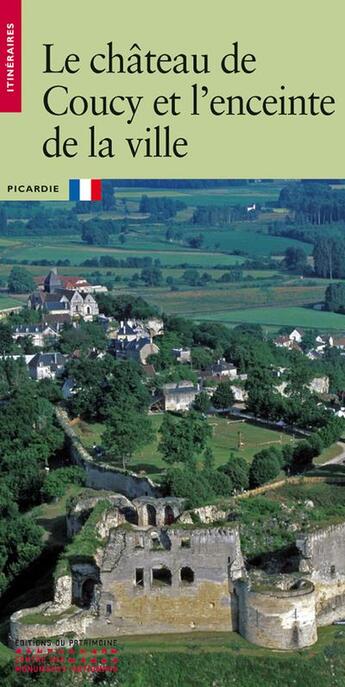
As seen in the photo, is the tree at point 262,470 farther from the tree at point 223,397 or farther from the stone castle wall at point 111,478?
the tree at point 223,397

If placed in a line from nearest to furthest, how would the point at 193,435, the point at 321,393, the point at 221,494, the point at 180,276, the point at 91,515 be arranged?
the point at 91,515, the point at 221,494, the point at 193,435, the point at 321,393, the point at 180,276

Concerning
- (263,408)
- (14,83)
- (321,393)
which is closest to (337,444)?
(263,408)

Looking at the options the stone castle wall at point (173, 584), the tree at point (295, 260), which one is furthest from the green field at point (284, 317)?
the stone castle wall at point (173, 584)

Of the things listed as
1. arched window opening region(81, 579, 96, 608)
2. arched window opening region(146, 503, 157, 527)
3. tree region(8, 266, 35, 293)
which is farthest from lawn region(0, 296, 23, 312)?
arched window opening region(81, 579, 96, 608)

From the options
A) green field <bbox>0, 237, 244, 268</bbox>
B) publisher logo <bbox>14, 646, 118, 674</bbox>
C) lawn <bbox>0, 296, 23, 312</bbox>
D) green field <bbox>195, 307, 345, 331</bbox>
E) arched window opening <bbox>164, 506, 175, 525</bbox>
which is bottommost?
green field <bbox>195, 307, 345, 331</bbox>

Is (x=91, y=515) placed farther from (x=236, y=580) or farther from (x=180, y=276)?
(x=180, y=276)

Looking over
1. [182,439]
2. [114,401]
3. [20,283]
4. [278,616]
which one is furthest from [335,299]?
[278,616]

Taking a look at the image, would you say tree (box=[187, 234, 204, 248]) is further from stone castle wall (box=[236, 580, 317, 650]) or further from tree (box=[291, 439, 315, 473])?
stone castle wall (box=[236, 580, 317, 650])

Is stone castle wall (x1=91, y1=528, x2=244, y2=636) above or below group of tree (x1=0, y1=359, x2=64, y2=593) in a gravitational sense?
above
